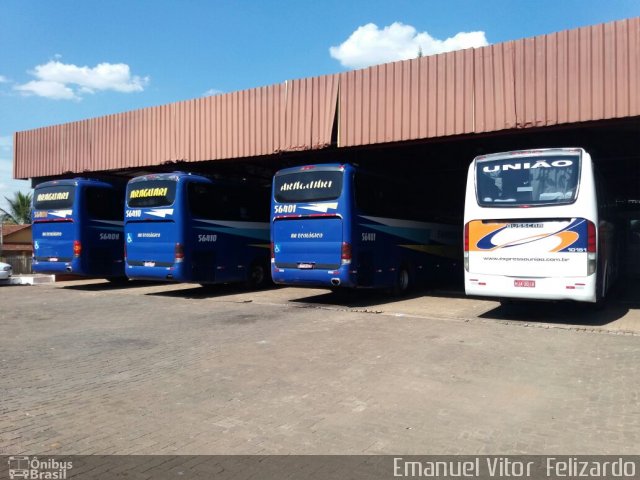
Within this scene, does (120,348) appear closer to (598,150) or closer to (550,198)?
(550,198)

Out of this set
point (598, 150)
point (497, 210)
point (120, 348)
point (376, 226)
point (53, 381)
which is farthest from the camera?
point (598, 150)

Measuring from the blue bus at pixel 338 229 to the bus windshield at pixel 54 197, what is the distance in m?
7.57

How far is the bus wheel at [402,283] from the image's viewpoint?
48.8 feet

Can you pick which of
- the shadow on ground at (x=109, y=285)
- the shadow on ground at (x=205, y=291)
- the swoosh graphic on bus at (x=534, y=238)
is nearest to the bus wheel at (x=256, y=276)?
the shadow on ground at (x=205, y=291)

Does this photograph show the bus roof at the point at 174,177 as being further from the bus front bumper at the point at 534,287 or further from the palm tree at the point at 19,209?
the palm tree at the point at 19,209

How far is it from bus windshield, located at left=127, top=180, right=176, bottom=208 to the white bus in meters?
8.12

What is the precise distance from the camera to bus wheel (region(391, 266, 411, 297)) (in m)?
14.9

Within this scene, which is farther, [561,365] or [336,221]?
[336,221]

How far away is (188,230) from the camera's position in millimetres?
14758

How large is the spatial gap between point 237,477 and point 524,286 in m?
7.59

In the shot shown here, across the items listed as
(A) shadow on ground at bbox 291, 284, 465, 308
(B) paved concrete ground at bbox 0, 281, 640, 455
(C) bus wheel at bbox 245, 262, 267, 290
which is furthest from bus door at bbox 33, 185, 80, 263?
(A) shadow on ground at bbox 291, 284, 465, 308

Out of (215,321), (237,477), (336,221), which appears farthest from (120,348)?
(336,221)

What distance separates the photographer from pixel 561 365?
7.12 metres

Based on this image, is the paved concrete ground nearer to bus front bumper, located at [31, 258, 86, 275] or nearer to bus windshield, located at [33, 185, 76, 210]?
bus front bumper, located at [31, 258, 86, 275]
